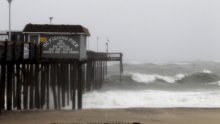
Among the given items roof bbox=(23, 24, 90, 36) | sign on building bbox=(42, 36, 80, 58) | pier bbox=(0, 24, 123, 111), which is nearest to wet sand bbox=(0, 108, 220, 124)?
pier bbox=(0, 24, 123, 111)

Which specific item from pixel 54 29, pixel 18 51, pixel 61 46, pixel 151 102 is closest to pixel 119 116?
pixel 18 51

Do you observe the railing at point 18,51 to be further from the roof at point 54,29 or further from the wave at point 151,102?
the wave at point 151,102

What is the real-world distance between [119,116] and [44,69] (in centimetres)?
666

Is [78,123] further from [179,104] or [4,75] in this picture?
[179,104]

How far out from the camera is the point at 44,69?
28.4 metres

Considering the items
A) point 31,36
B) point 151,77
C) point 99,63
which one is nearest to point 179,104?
point 31,36

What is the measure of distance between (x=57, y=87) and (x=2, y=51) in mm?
7221

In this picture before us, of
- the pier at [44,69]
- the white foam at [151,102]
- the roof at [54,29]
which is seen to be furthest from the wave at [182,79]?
the pier at [44,69]

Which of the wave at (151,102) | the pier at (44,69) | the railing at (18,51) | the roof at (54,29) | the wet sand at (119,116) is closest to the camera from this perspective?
the wet sand at (119,116)

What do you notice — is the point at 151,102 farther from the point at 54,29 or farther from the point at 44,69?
the point at 44,69

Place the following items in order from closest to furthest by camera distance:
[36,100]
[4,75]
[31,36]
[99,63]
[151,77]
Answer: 1. [4,75]
2. [36,100]
3. [31,36]
4. [99,63]
5. [151,77]

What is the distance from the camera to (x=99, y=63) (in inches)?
1972

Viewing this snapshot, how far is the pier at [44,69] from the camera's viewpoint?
82.7ft

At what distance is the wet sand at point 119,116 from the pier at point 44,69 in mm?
1913
